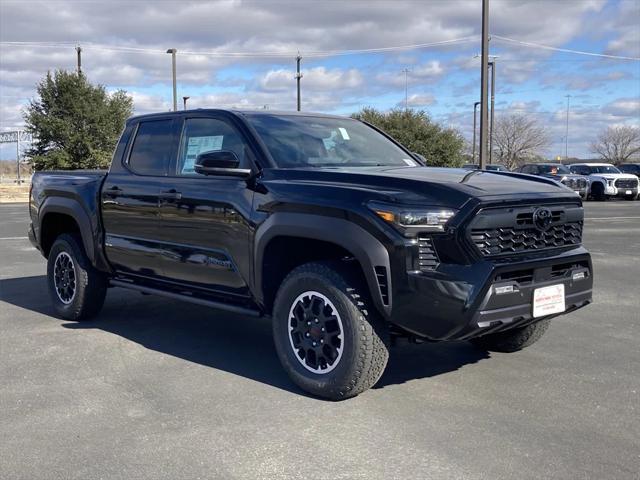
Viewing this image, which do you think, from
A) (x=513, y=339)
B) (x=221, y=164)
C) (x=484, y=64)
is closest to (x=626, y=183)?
(x=484, y=64)

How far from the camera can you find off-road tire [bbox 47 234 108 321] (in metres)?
6.51

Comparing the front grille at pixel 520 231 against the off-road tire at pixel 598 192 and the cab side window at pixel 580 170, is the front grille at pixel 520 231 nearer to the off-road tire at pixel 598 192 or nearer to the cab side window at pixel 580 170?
the off-road tire at pixel 598 192

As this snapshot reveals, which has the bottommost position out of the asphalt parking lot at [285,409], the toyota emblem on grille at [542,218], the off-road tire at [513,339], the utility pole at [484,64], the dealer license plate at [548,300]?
the asphalt parking lot at [285,409]

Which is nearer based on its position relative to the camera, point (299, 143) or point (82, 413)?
point (82, 413)

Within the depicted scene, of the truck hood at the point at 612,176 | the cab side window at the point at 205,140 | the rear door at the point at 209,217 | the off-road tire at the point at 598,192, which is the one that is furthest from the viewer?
the off-road tire at the point at 598,192

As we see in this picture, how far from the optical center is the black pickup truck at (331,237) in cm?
402

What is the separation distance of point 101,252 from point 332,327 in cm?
280

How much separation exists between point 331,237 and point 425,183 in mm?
642

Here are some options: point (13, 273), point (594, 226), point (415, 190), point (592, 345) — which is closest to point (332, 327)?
Result: point (415, 190)

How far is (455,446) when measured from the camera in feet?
12.1

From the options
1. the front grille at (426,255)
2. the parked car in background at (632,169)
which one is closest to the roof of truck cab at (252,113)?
the front grille at (426,255)

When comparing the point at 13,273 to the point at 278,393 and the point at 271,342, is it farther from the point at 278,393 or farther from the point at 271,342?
the point at 278,393

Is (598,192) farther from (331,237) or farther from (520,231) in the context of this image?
(331,237)

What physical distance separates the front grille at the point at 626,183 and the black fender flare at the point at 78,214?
1140 inches
